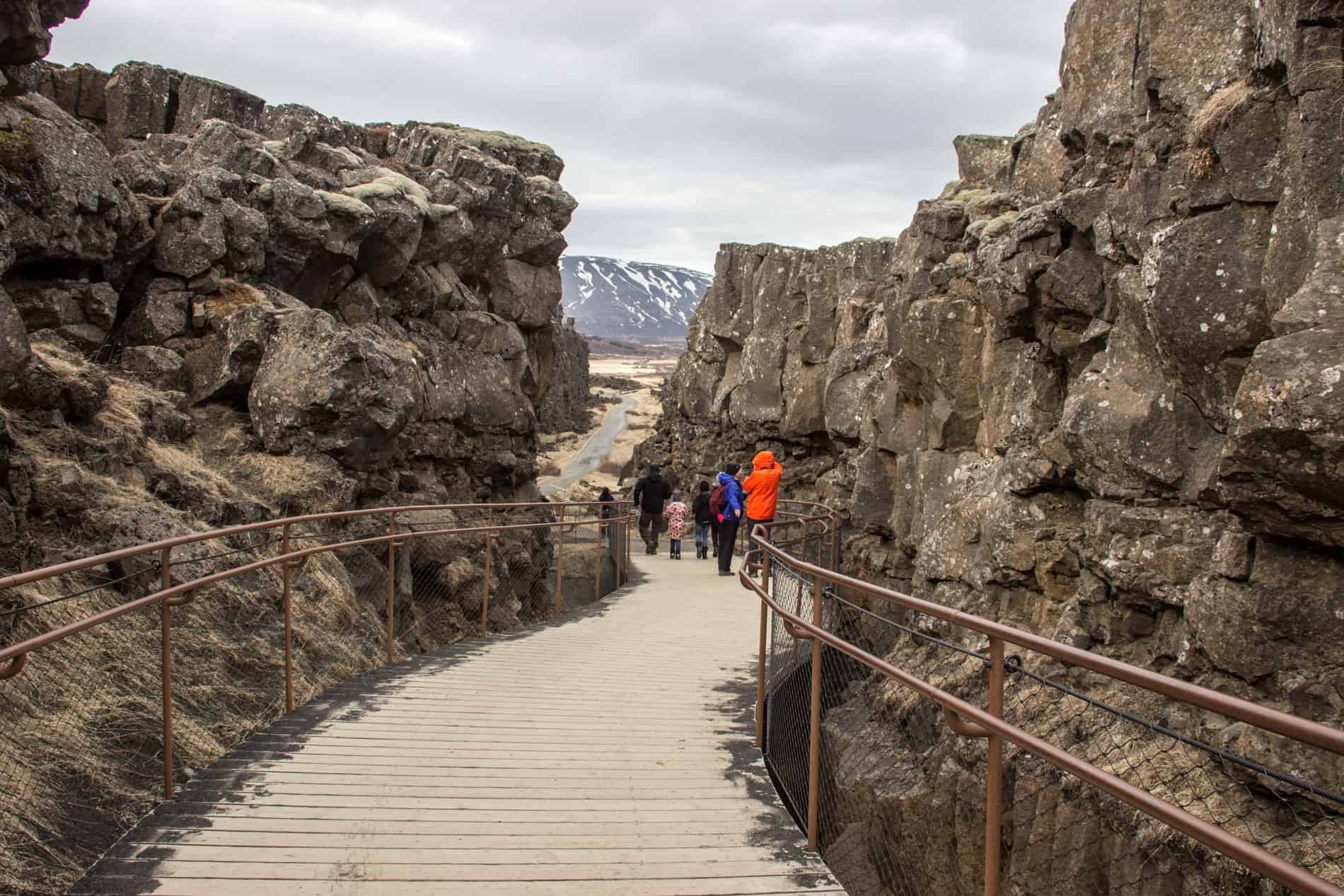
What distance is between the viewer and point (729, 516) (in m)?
16.6

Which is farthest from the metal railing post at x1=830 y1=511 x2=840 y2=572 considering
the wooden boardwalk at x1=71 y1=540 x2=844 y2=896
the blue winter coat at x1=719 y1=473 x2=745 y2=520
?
the wooden boardwalk at x1=71 y1=540 x2=844 y2=896

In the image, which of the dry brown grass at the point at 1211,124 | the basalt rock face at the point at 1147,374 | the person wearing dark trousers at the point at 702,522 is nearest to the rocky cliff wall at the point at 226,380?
the person wearing dark trousers at the point at 702,522

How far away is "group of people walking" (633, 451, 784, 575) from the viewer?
15.0 meters

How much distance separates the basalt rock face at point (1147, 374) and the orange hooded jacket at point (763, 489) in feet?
6.11

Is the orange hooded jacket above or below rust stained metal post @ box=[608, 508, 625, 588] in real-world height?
above

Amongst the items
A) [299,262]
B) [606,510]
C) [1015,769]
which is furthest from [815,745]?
[606,510]

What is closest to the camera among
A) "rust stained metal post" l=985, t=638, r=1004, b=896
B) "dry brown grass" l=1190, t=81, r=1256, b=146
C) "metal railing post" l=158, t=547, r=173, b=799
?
"rust stained metal post" l=985, t=638, r=1004, b=896

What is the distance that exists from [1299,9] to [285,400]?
37.0 feet

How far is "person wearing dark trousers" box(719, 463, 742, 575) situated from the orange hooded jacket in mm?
981

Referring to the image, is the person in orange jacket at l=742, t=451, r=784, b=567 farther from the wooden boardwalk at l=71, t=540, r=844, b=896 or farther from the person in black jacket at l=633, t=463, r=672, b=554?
the wooden boardwalk at l=71, t=540, r=844, b=896

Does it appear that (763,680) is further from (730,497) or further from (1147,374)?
(730,497)

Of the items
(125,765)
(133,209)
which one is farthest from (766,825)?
(133,209)

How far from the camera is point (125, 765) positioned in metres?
6.01

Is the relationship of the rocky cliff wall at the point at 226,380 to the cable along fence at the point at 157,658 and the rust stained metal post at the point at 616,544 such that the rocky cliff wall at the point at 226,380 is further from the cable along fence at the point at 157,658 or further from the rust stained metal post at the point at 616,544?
the rust stained metal post at the point at 616,544
